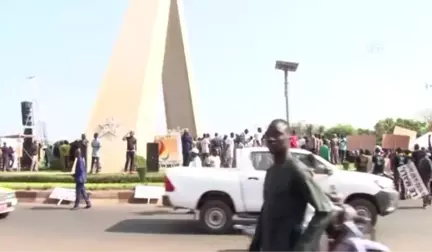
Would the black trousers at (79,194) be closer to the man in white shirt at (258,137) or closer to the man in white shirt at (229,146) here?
the man in white shirt at (229,146)

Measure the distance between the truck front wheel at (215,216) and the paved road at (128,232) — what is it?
1.04 feet

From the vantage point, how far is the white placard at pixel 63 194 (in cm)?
1820

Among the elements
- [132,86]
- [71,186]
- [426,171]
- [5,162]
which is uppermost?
[132,86]

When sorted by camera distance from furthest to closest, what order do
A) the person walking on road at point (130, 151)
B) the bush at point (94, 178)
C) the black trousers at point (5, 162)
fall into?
the black trousers at point (5, 162)
the person walking on road at point (130, 151)
the bush at point (94, 178)

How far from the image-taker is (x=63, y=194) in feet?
60.0

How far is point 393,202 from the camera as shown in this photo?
1245 cm

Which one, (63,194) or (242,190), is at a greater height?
(242,190)

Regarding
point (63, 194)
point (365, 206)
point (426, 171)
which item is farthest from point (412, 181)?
point (63, 194)

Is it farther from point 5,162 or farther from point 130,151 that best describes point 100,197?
point 5,162

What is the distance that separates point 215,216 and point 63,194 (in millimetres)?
7308

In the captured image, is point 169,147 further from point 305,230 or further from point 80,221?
point 305,230

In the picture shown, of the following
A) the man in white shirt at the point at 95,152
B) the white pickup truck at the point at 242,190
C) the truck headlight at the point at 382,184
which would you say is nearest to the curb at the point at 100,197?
the man in white shirt at the point at 95,152

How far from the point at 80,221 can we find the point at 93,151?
10.3 meters

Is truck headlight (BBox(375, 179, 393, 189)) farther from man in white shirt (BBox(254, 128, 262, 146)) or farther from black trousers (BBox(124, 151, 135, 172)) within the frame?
black trousers (BBox(124, 151, 135, 172))
